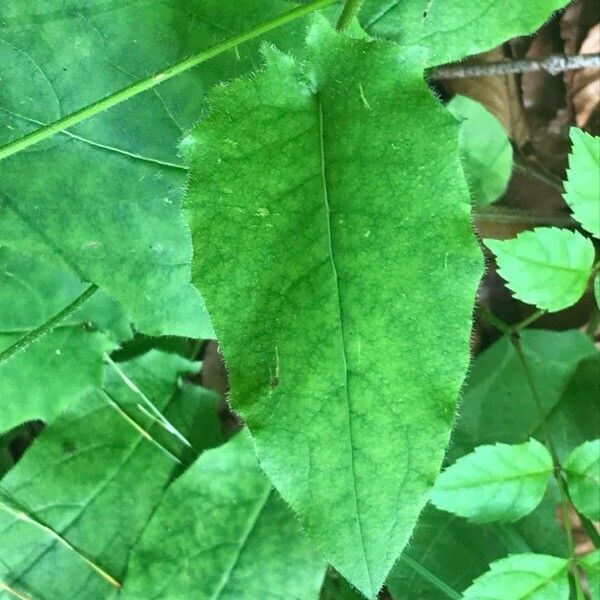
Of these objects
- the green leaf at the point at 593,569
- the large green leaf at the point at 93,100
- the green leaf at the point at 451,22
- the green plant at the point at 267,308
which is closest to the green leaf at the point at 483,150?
the green plant at the point at 267,308

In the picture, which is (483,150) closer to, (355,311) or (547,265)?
(547,265)

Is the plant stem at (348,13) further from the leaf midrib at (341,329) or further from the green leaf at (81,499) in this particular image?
the green leaf at (81,499)

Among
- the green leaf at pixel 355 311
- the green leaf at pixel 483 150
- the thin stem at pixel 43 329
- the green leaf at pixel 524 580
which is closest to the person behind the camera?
the green leaf at pixel 355 311

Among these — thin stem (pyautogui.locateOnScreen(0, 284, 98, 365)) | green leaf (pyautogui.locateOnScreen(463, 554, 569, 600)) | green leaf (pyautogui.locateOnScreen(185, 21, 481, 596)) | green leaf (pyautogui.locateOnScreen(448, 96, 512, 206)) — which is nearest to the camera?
green leaf (pyautogui.locateOnScreen(185, 21, 481, 596))

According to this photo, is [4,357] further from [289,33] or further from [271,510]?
[289,33]

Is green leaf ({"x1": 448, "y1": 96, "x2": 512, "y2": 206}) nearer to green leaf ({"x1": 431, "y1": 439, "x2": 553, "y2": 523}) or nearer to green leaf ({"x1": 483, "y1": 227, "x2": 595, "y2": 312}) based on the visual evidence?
green leaf ({"x1": 483, "y1": 227, "x2": 595, "y2": 312})

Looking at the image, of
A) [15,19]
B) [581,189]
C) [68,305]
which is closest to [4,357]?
[68,305]

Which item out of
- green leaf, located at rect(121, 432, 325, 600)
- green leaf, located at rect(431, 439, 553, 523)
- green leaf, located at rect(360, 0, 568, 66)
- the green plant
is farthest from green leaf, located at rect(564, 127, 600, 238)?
green leaf, located at rect(121, 432, 325, 600)
